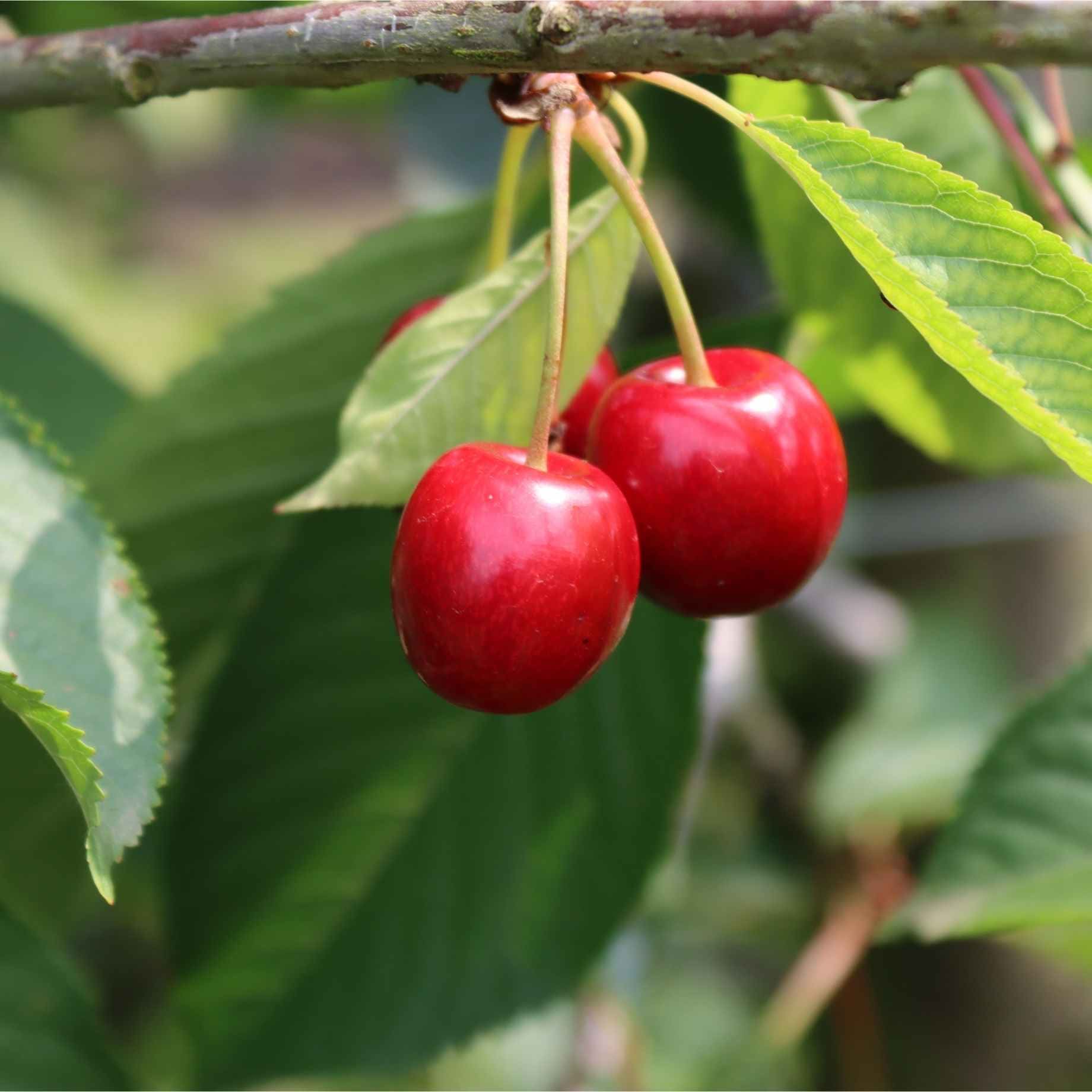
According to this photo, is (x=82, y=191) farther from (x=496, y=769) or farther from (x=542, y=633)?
(x=542, y=633)

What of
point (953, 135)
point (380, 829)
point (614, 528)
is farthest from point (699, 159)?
point (614, 528)

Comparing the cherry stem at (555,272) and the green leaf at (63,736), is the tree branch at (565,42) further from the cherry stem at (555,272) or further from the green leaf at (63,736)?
the green leaf at (63,736)

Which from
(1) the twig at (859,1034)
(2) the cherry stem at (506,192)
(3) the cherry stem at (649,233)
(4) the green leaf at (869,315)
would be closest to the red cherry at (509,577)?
(3) the cherry stem at (649,233)

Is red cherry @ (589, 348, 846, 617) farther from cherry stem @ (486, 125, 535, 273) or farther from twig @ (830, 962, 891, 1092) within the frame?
twig @ (830, 962, 891, 1092)

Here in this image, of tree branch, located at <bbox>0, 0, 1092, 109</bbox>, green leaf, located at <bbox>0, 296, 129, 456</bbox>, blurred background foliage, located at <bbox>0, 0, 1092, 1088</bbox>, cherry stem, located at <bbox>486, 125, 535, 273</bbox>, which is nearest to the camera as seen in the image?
tree branch, located at <bbox>0, 0, 1092, 109</bbox>

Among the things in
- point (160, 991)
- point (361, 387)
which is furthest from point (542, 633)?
point (160, 991)

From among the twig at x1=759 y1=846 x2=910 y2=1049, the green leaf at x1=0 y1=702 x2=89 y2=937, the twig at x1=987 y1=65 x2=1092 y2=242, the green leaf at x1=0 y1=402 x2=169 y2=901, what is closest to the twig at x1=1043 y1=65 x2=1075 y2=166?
the twig at x1=987 y1=65 x2=1092 y2=242
